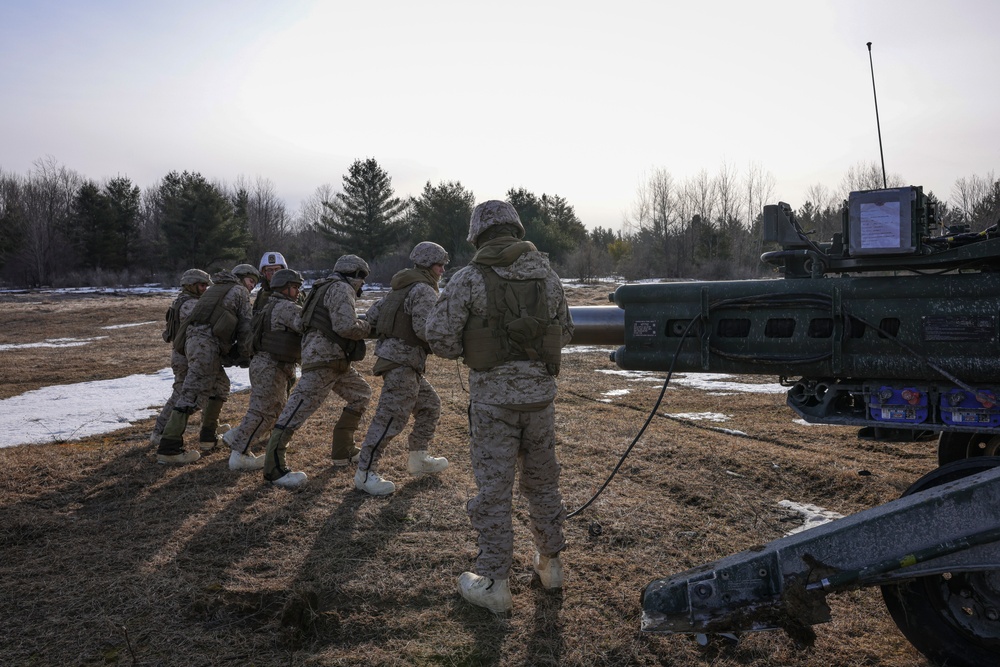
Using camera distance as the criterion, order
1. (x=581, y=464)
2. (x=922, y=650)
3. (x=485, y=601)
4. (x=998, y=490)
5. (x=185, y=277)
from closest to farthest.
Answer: (x=998, y=490)
(x=922, y=650)
(x=485, y=601)
(x=581, y=464)
(x=185, y=277)

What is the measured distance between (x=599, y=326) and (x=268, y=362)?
12.0ft

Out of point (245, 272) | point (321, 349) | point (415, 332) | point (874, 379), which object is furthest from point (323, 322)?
point (874, 379)

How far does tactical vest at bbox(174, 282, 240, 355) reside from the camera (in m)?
7.39

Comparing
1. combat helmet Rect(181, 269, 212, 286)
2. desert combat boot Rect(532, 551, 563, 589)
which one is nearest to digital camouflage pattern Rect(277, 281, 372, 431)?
combat helmet Rect(181, 269, 212, 286)

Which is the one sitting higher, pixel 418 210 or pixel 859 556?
pixel 418 210

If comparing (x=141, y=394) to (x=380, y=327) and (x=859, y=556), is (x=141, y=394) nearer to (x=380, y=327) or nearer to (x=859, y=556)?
(x=380, y=327)

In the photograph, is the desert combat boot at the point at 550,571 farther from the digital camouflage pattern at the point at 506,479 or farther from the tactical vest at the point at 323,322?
the tactical vest at the point at 323,322

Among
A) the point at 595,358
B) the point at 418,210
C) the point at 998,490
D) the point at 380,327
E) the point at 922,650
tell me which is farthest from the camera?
the point at 418,210

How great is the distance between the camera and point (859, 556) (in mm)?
2990

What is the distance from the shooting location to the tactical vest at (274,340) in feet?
22.1

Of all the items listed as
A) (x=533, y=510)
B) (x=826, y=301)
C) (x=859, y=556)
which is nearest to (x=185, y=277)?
(x=533, y=510)

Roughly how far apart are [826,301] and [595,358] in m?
10.7

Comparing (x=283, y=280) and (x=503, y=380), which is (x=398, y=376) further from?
(x=503, y=380)

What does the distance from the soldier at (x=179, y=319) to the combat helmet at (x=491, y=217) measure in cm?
486
